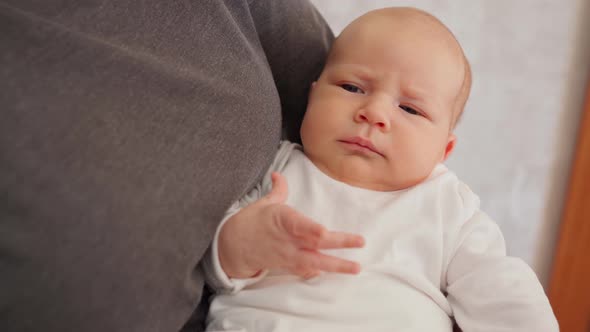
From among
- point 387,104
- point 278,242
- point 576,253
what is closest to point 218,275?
point 278,242

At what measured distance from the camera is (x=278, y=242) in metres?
0.76

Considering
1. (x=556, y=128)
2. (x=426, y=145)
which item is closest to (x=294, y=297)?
(x=426, y=145)

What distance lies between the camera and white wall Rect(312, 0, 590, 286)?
1718mm

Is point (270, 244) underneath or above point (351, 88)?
underneath

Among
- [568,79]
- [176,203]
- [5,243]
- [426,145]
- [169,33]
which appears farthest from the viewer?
[568,79]

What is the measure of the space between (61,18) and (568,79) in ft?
5.24

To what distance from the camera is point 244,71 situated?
2.83ft

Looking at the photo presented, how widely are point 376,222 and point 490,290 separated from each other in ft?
0.67

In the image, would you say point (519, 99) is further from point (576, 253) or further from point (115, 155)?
point (115, 155)

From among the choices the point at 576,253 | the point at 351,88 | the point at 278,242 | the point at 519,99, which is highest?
the point at 351,88

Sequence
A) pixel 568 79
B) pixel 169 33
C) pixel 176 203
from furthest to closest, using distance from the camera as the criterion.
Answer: pixel 568 79 < pixel 169 33 < pixel 176 203

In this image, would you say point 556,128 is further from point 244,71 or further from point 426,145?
point 244,71

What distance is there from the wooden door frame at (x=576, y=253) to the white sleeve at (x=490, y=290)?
1.05 metres

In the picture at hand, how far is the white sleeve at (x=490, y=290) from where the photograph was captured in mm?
846
